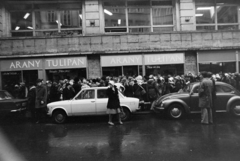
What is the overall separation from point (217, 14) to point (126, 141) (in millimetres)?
13274

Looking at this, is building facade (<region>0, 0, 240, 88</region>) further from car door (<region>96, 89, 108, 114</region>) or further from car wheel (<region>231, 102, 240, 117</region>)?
car wheel (<region>231, 102, 240, 117</region>)

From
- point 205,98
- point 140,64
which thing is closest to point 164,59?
point 140,64

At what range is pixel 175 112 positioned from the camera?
854cm

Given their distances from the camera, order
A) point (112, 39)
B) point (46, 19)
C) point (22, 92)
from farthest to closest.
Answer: point (46, 19), point (112, 39), point (22, 92)

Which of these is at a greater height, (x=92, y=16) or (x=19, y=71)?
(x=92, y=16)

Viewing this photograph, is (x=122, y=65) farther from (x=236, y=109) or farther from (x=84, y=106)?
(x=236, y=109)

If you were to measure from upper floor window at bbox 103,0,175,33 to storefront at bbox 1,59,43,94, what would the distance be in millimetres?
5436

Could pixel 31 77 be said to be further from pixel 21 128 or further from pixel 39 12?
pixel 21 128

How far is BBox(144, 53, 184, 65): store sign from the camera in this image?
14.1 meters

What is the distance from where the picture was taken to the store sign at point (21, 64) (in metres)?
13.8

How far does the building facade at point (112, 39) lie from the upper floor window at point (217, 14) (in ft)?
0.23

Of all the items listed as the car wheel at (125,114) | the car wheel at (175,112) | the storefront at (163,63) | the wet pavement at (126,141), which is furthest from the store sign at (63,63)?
the car wheel at (175,112)

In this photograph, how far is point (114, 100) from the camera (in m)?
7.87

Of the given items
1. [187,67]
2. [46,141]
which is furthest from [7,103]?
[187,67]
